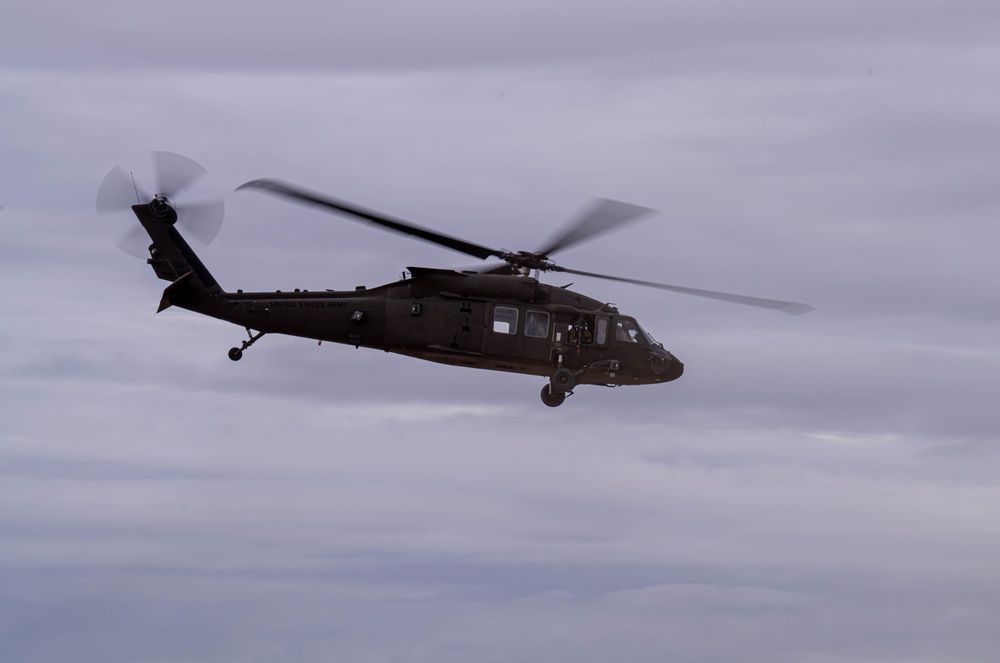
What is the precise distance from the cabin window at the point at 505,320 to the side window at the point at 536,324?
37 cm

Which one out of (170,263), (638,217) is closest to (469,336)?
(638,217)

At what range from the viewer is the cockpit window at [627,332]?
34812 millimetres

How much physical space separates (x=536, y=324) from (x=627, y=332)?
2999 millimetres

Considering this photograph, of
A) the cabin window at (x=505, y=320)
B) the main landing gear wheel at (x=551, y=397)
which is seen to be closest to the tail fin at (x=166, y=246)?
the cabin window at (x=505, y=320)

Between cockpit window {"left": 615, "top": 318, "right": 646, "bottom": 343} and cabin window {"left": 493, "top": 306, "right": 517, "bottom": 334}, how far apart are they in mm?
3330

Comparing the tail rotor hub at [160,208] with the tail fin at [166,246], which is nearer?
the tail fin at [166,246]

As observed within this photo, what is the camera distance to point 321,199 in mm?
29609

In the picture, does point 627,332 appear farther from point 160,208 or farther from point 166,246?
point 160,208

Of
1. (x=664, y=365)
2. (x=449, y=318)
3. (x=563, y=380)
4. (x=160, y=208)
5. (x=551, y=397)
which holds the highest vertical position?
(x=160, y=208)

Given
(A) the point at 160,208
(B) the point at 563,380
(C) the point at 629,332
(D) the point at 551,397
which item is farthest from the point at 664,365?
(A) the point at 160,208

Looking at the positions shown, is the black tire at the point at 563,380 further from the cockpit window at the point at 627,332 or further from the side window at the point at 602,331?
the cockpit window at the point at 627,332

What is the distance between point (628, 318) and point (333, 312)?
9.17 metres

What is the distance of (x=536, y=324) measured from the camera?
1342 inches

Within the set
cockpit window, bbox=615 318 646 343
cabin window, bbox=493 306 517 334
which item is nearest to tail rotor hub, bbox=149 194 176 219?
cabin window, bbox=493 306 517 334
